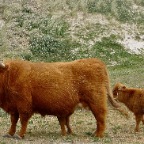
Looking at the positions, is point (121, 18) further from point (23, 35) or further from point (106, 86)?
point (106, 86)

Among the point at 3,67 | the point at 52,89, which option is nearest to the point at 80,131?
the point at 52,89

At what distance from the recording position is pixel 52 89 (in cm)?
1127

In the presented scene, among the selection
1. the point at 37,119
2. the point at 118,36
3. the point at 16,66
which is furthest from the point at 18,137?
the point at 118,36

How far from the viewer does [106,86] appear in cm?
1184

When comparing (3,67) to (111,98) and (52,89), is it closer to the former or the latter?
(52,89)

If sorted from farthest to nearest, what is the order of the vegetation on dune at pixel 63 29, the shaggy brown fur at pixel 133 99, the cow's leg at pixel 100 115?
the vegetation on dune at pixel 63 29, the shaggy brown fur at pixel 133 99, the cow's leg at pixel 100 115

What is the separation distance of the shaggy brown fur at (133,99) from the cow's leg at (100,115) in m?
1.96

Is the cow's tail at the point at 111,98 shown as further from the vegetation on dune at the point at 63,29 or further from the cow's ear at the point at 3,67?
the vegetation on dune at the point at 63,29

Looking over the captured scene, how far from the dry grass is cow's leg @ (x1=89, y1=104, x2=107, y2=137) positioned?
19 centimetres

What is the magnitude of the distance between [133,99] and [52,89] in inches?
133

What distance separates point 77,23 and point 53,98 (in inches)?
958

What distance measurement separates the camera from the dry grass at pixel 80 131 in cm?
1094

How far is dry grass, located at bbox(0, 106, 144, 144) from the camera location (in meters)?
10.9

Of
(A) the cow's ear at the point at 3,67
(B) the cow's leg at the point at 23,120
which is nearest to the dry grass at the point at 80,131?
(B) the cow's leg at the point at 23,120
